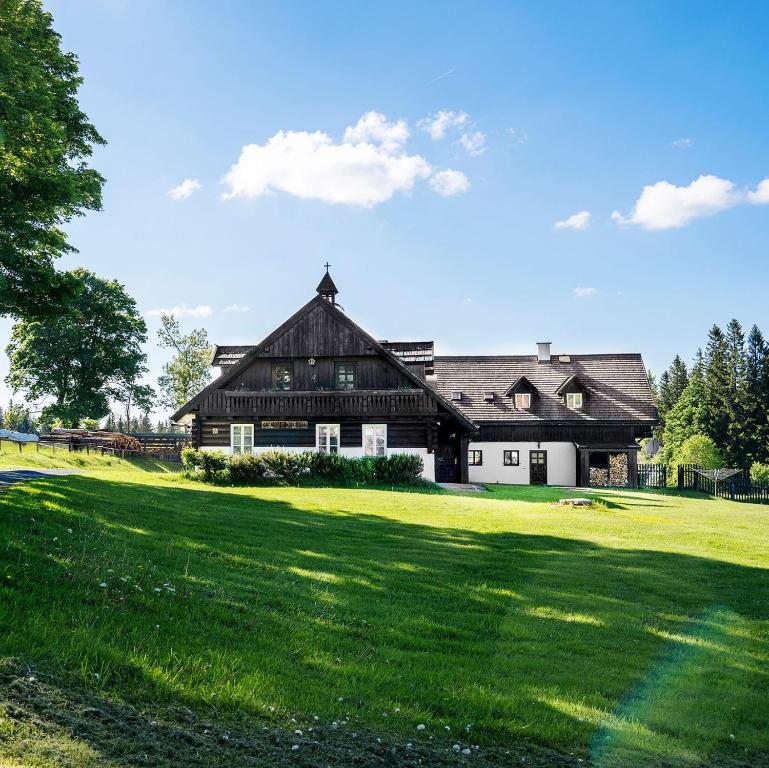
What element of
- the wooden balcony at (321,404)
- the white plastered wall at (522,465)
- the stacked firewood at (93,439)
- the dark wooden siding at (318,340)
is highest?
the dark wooden siding at (318,340)

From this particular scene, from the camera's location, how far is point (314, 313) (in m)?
33.5

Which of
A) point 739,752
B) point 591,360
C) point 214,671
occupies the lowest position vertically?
point 739,752

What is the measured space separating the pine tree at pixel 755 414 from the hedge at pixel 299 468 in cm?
5389

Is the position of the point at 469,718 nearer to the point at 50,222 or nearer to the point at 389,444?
the point at 50,222

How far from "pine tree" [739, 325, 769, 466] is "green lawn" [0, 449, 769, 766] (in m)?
63.2

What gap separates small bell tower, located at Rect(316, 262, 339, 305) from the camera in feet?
113

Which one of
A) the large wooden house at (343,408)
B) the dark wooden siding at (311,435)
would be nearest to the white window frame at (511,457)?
the large wooden house at (343,408)

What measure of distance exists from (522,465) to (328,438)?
14392mm

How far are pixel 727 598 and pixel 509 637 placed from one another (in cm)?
457

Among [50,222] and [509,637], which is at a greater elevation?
[50,222]

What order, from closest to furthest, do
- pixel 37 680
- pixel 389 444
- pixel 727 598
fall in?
1. pixel 37 680
2. pixel 727 598
3. pixel 389 444

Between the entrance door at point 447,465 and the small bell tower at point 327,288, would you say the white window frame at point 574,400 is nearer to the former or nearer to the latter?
the entrance door at point 447,465

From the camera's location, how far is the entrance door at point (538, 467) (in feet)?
133

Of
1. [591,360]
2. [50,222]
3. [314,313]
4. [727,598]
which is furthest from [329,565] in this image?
[591,360]
